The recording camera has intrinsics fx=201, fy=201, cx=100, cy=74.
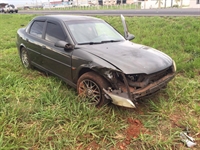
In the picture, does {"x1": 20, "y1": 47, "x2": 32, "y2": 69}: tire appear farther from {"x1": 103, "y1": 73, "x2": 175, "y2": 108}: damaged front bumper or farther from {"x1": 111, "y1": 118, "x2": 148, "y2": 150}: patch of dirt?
{"x1": 111, "y1": 118, "x2": 148, "y2": 150}: patch of dirt

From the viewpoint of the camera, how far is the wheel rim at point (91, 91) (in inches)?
136

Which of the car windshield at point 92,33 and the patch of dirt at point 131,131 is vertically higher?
the car windshield at point 92,33

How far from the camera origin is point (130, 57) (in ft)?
11.4

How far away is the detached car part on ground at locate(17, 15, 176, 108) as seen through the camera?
3191 millimetres

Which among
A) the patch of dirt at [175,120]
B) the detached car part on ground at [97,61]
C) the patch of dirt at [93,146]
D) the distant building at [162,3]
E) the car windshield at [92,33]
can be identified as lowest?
the patch of dirt at [93,146]

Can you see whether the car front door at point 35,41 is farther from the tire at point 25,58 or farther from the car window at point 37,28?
the tire at point 25,58

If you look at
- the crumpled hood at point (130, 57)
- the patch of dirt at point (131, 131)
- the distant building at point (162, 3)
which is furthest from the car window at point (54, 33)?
the distant building at point (162, 3)

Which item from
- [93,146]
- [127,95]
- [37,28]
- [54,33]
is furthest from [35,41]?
[93,146]

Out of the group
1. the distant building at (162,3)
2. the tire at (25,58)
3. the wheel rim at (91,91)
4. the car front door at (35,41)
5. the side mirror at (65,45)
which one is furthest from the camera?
the distant building at (162,3)

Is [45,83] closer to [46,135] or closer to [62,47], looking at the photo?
[62,47]

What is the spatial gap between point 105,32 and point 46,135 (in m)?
2.61

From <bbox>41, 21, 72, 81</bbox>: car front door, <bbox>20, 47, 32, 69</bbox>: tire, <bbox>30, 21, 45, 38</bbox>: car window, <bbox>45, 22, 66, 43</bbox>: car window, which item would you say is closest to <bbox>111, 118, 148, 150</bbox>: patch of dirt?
<bbox>41, 21, 72, 81</bbox>: car front door

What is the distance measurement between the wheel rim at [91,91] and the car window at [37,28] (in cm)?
190

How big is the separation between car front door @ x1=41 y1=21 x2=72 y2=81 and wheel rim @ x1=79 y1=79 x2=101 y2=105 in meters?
0.49
